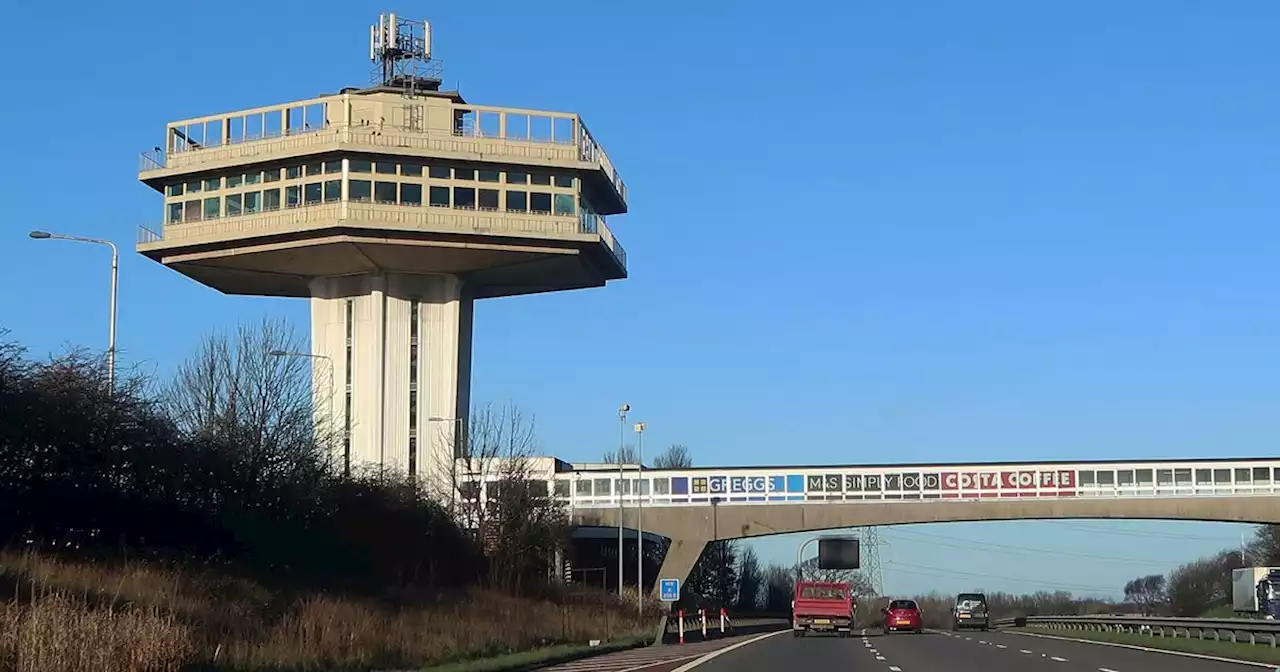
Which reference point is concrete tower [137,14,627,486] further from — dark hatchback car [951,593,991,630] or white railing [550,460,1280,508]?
dark hatchback car [951,593,991,630]

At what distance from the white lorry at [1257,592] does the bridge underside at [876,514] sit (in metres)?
3.61

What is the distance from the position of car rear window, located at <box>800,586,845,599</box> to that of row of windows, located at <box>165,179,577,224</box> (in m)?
27.9

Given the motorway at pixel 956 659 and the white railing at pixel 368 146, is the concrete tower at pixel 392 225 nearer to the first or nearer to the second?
the white railing at pixel 368 146

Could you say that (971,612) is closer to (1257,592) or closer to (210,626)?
(1257,592)

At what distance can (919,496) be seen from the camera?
8038 centimetres

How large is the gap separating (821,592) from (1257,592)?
88.3 feet

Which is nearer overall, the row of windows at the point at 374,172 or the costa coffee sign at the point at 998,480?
the row of windows at the point at 374,172

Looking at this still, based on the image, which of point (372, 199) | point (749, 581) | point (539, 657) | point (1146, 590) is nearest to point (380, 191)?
point (372, 199)

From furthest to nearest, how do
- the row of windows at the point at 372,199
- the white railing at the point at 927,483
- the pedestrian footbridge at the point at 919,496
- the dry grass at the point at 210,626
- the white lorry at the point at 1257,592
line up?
the white railing at the point at 927,483, the pedestrian footbridge at the point at 919,496, the row of windows at the point at 372,199, the white lorry at the point at 1257,592, the dry grass at the point at 210,626

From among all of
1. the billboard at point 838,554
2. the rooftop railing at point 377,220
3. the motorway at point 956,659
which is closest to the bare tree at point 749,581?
the billboard at point 838,554

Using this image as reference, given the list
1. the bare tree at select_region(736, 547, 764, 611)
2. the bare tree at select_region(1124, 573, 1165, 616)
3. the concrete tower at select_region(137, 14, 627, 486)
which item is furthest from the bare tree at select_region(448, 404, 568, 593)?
the bare tree at select_region(1124, 573, 1165, 616)

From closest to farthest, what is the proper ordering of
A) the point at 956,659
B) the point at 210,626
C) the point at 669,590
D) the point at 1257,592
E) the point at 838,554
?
the point at 210,626 → the point at 956,659 → the point at 669,590 → the point at 1257,592 → the point at 838,554

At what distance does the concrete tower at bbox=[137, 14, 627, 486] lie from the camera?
76062 mm

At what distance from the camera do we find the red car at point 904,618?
210ft
